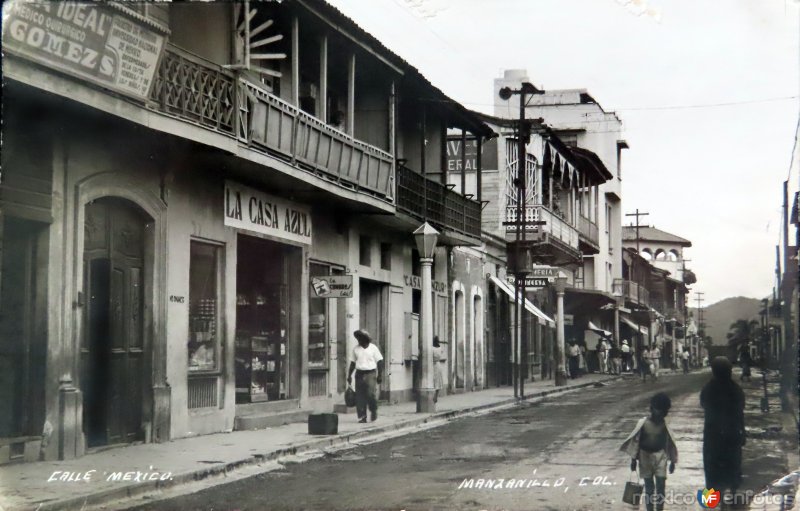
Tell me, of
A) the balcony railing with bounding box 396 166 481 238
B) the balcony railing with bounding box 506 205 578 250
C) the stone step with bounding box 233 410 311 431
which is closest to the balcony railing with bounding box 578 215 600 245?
the balcony railing with bounding box 506 205 578 250

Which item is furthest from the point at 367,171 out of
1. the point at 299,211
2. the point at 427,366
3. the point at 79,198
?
the point at 79,198

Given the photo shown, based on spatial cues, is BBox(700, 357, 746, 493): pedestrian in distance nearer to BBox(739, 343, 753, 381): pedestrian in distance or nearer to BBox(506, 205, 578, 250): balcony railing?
BBox(739, 343, 753, 381): pedestrian in distance

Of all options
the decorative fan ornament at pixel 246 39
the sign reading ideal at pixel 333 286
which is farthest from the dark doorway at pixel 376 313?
the decorative fan ornament at pixel 246 39

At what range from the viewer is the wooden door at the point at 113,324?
569 inches

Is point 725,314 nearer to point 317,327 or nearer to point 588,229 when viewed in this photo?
point 317,327

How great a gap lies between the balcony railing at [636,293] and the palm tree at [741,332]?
20.5m

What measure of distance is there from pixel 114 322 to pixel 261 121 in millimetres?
4143

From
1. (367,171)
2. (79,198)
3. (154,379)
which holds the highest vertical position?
(367,171)

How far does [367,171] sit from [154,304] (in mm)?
7478

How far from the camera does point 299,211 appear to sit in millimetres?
21062

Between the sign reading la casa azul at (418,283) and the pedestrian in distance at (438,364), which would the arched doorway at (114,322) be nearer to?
the sign reading la casa azul at (418,283)

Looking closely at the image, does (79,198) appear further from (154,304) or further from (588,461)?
(588,461)

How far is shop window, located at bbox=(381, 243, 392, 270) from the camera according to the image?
2650cm

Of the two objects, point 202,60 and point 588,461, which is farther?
point 202,60
